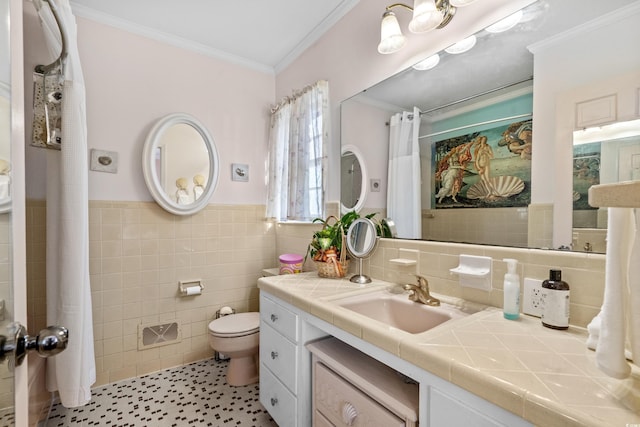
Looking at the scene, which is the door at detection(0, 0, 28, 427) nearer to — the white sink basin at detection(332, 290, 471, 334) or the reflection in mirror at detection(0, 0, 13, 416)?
the reflection in mirror at detection(0, 0, 13, 416)

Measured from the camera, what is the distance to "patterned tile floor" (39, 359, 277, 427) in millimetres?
1602

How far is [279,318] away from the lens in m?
1.40

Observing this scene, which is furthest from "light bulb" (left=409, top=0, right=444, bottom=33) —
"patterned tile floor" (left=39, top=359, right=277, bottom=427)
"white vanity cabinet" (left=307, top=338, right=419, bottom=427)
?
"patterned tile floor" (left=39, top=359, right=277, bottom=427)

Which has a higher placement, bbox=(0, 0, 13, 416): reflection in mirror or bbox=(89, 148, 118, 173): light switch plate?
bbox=(89, 148, 118, 173): light switch plate

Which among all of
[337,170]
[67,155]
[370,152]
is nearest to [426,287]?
[370,152]

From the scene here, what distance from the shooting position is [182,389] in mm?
1901

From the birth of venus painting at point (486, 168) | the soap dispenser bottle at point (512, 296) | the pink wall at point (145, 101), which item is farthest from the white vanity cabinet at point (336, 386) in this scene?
the pink wall at point (145, 101)

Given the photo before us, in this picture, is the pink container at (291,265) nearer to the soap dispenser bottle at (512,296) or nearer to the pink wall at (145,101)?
the pink wall at (145,101)

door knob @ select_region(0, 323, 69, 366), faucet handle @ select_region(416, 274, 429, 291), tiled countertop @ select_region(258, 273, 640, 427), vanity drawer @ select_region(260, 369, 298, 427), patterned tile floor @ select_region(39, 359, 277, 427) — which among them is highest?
door knob @ select_region(0, 323, 69, 366)

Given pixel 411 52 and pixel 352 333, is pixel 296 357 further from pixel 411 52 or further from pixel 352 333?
pixel 411 52

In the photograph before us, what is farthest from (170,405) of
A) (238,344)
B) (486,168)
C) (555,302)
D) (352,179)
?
(486,168)

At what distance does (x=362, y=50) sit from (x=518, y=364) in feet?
5.70

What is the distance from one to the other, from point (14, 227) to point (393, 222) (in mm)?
1406

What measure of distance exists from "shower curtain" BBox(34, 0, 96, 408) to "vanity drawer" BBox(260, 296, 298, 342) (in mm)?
839
